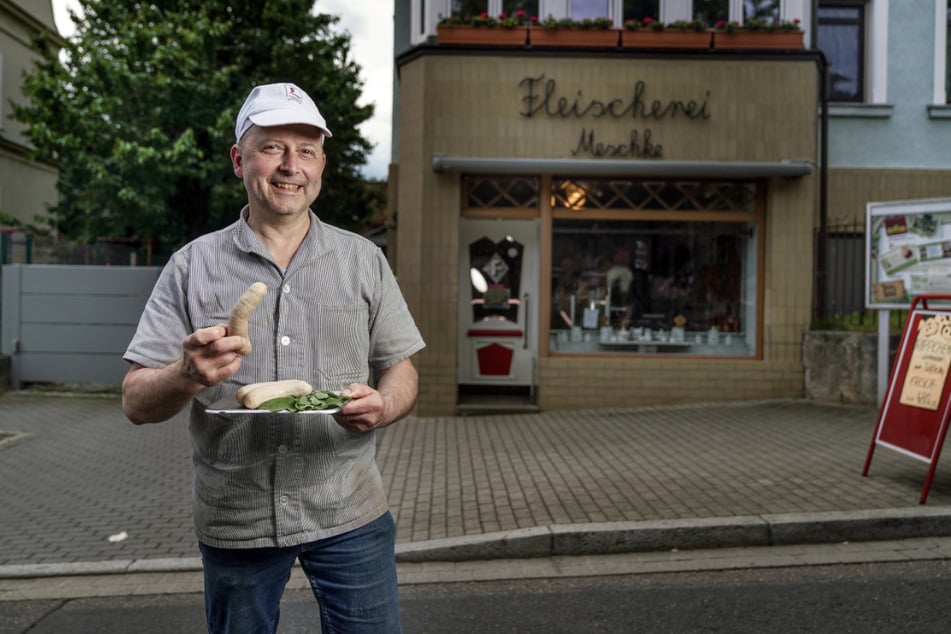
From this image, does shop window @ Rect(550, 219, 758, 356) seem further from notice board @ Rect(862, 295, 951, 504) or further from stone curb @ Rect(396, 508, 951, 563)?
stone curb @ Rect(396, 508, 951, 563)

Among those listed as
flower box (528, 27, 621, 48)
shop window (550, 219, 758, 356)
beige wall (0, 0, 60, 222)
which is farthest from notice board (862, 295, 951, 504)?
beige wall (0, 0, 60, 222)

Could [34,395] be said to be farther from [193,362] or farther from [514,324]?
[193,362]

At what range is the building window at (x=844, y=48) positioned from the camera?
1343 cm

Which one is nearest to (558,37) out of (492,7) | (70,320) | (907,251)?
(492,7)

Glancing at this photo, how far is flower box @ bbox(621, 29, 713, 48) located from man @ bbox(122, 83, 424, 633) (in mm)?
9837

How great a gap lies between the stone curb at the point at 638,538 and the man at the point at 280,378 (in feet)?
10.7

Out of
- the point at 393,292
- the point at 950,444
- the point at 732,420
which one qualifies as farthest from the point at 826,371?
the point at 393,292

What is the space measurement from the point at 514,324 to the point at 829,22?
21.9 feet

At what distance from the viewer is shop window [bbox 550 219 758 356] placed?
38.3 feet

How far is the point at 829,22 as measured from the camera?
13.5 meters

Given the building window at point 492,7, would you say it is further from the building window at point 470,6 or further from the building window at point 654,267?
the building window at point 654,267

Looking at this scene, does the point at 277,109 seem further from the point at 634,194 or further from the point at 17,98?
the point at 17,98

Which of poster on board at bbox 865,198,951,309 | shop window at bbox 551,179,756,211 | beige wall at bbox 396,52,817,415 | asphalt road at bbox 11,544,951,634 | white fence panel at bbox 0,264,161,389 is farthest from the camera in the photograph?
white fence panel at bbox 0,264,161,389

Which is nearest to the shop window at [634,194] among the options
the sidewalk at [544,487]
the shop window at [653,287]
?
the shop window at [653,287]
